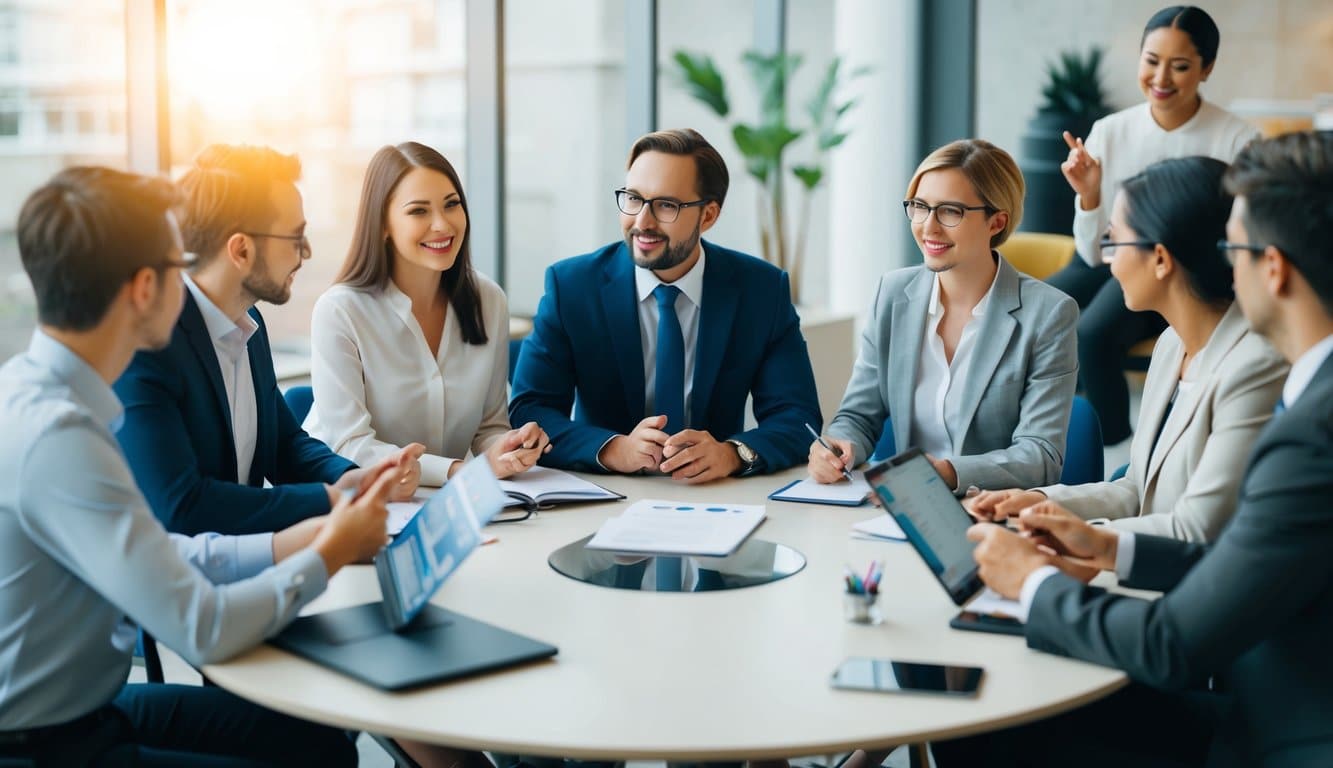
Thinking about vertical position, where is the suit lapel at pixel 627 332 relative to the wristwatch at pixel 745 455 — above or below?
above

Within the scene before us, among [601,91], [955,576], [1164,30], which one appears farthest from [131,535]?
[601,91]

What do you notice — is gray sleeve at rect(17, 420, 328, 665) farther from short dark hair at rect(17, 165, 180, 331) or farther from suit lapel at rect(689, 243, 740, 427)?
suit lapel at rect(689, 243, 740, 427)

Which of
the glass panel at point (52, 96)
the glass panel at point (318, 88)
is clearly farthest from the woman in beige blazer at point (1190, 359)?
the glass panel at point (52, 96)

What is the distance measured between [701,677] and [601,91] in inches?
273

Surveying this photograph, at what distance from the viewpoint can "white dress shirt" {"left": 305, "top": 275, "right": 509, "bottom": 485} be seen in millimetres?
2793

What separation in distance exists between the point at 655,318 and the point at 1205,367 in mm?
1333

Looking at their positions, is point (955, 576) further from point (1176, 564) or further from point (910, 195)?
point (910, 195)

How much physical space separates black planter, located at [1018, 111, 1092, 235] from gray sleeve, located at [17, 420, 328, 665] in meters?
6.85

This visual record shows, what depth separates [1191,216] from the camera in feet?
6.96

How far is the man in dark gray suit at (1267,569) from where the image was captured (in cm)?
158

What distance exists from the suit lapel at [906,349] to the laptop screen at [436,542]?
1410 mm

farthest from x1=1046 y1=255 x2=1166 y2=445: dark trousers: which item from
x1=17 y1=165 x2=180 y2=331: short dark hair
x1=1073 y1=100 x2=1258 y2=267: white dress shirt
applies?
x1=17 y1=165 x2=180 y2=331: short dark hair

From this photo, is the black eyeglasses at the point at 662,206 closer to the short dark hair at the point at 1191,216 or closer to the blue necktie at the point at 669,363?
the blue necktie at the point at 669,363

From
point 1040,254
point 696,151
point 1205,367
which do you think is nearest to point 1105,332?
point 1040,254
